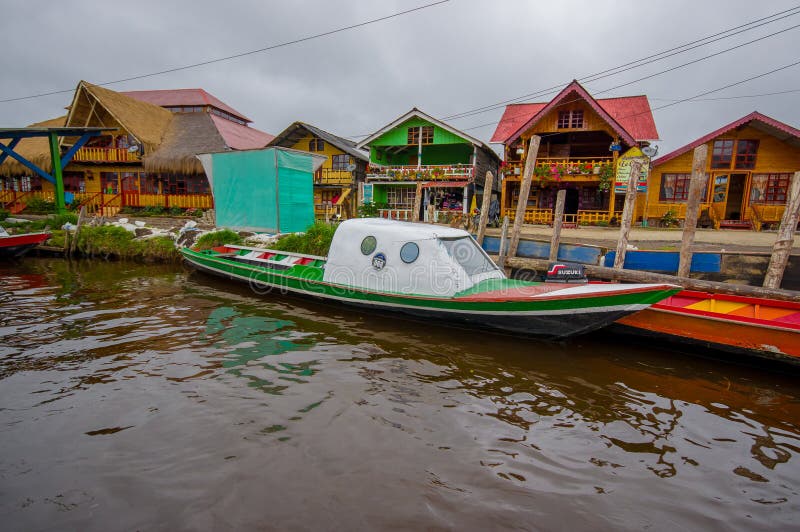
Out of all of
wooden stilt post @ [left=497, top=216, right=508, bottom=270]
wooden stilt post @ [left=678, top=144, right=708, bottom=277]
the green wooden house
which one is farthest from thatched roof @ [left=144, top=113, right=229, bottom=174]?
wooden stilt post @ [left=678, top=144, right=708, bottom=277]

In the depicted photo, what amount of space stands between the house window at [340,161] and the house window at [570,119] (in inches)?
542

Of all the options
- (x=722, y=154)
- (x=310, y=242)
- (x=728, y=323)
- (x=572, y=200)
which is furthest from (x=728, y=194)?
(x=310, y=242)

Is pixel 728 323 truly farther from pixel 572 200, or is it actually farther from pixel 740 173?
pixel 572 200

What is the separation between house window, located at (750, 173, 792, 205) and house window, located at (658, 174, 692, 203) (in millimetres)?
2884

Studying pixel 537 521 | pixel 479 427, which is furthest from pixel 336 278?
pixel 537 521

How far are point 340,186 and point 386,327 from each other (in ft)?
66.1

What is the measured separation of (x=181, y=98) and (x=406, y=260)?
3688cm

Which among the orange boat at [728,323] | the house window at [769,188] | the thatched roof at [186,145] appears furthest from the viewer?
the thatched roof at [186,145]

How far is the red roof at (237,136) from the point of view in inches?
1011

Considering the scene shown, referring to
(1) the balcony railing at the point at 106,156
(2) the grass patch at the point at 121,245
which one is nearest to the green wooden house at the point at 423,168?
(2) the grass patch at the point at 121,245

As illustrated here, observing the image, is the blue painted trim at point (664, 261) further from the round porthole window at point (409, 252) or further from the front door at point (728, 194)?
the front door at point (728, 194)

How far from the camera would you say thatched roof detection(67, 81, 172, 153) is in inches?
943

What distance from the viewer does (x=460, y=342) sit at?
24.6 ft

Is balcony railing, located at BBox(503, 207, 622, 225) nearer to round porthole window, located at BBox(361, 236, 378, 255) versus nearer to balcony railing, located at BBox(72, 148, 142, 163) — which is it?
round porthole window, located at BBox(361, 236, 378, 255)
